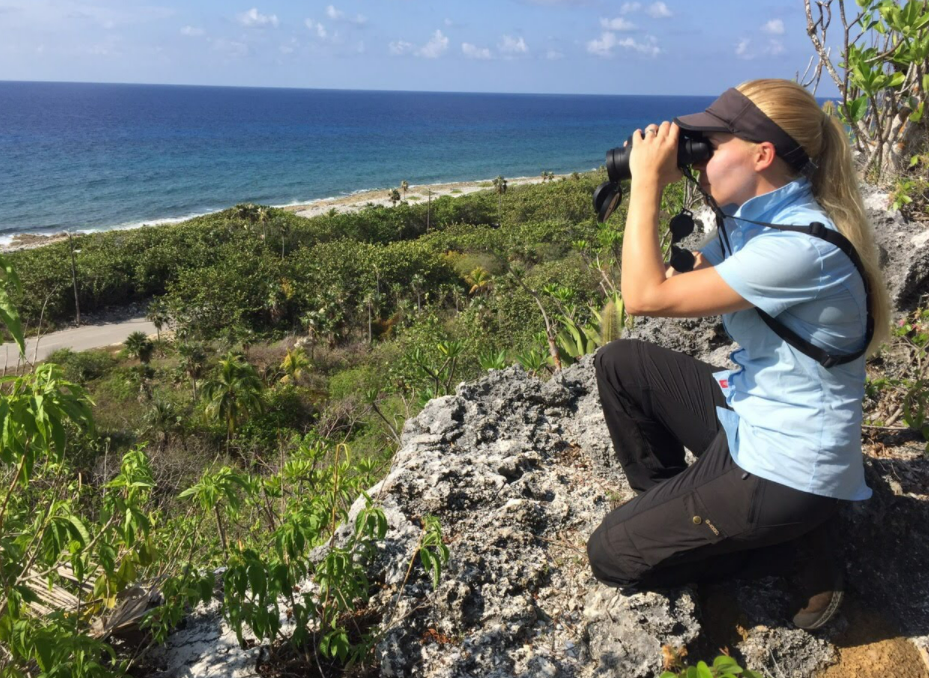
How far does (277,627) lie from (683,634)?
1.16 meters

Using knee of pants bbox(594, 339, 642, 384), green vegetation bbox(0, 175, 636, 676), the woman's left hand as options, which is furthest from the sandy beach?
the woman's left hand

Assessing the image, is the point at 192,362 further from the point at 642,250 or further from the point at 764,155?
the point at 764,155

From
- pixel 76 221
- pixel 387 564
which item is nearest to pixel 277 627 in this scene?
pixel 387 564

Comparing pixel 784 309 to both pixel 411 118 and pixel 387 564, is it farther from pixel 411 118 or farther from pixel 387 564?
pixel 411 118

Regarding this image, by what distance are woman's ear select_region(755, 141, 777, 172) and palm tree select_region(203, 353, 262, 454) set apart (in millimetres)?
21656

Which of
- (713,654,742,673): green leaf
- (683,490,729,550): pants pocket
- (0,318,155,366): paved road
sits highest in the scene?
(713,654,742,673): green leaf

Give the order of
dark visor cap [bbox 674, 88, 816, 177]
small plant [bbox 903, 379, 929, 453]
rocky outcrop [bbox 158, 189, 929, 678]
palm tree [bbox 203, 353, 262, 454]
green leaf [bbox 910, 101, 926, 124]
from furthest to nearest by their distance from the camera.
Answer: palm tree [bbox 203, 353, 262, 454]
green leaf [bbox 910, 101, 926, 124]
small plant [bbox 903, 379, 929, 453]
rocky outcrop [bbox 158, 189, 929, 678]
dark visor cap [bbox 674, 88, 816, 177]

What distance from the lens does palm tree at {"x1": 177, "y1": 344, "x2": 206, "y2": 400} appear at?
26.4 m

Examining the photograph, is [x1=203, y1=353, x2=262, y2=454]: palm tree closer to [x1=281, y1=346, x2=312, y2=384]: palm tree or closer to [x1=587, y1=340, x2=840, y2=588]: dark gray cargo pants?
[x1=281, y1=346, x2=312, y2=384]: palm tree

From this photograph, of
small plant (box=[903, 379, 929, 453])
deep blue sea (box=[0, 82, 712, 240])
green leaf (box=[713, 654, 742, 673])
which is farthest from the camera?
deep blue sea (box=[0, 82, 712, 240])

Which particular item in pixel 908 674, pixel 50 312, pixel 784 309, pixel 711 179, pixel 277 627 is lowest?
pixel 50 312

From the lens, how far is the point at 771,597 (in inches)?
86.6

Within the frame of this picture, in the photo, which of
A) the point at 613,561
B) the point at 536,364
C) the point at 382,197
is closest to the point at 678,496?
the point at 613,561

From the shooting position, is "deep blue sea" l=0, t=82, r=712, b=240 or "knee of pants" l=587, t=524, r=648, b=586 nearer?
"knee of pants" l=587, t=524, r=648, b=586
